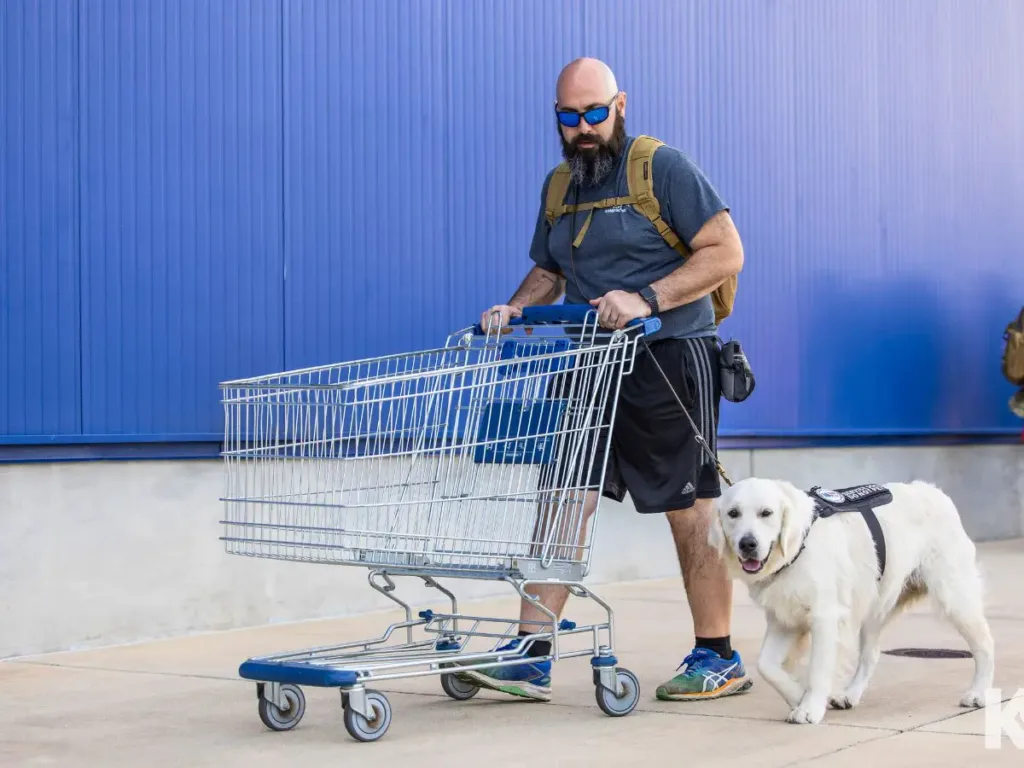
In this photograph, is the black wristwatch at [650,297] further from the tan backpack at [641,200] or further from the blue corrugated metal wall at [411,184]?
the blue corrugated metal wall at [411,184]

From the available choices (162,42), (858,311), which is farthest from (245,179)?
(858,311)

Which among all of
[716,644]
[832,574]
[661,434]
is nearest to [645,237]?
[661,434]

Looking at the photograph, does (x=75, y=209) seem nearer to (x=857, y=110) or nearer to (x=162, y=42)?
(x=162, y=42)

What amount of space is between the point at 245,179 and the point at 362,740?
11.2 ft

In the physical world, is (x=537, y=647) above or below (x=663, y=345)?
below

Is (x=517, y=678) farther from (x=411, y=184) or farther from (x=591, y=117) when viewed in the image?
(x=411, y=184)

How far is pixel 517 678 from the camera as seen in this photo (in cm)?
505

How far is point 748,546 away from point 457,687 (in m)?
1.22

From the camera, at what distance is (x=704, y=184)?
512 centimetres

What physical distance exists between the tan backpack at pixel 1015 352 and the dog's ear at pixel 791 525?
26.4ft

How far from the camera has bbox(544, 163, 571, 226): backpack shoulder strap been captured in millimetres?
5402

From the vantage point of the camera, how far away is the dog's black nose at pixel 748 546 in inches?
181

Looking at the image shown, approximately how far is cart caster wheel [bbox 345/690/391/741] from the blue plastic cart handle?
1355 mm

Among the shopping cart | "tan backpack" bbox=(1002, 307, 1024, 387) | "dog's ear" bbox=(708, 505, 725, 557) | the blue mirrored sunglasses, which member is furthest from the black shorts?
"tan backpack" bbox=(1002, 307, 1024, 387)
